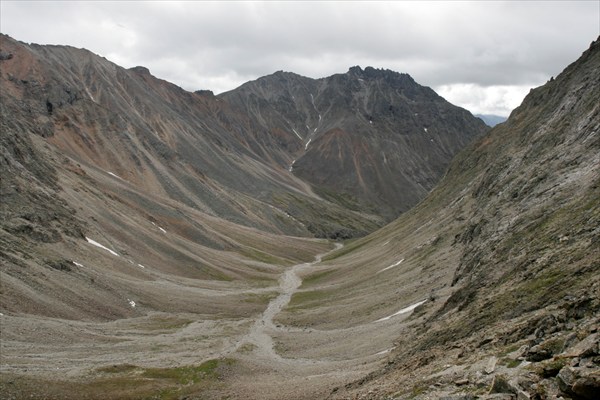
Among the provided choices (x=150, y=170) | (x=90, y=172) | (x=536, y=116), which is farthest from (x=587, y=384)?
(x=150, y=170)

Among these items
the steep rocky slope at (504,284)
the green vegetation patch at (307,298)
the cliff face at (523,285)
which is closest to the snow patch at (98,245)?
the green vegetation patch at (307,298)

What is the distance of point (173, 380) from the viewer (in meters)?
50.4

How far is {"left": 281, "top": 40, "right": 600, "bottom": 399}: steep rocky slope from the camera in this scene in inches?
771

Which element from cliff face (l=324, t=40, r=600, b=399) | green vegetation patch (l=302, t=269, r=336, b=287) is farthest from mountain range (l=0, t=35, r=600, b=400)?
green vegetation patch (l=302, t=269, r=336, b=287)

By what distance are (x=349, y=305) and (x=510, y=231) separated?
34.0 meters

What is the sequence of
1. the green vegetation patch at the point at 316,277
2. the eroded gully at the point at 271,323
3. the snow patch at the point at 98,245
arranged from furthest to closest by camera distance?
the green vegetation patch at the point at 316,277, the snow patch at the point at 98,245, the eroded gully at the point at 271,323

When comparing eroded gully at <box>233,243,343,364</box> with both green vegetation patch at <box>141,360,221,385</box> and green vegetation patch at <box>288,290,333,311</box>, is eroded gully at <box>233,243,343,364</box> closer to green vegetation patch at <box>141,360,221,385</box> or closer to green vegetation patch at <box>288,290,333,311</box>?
green vegetation patch at <box>288,290,333,311</box>

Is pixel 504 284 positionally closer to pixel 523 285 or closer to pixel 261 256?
pixel 523 285

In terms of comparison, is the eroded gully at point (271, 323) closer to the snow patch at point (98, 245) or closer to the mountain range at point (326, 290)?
the mountain range at point (326, 290)

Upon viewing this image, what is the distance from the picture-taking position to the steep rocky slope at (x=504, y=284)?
64.3ft

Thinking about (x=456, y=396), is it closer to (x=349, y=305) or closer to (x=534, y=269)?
(x=534, y=269)

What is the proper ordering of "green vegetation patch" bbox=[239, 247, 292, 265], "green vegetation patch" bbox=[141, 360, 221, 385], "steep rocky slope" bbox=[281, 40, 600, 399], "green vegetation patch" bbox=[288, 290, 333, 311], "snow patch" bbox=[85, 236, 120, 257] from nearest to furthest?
1. "steep rocky slope" bbox=[281, 40, 600, 399]
2. "green vegetation patch" bbox=[141, 360, 221, 385]
3. "green vegetation patch" bbox=[288, 290, 333, 311]
4. "snow patch" bbox=[85, 236, 120, 257]
5. "green vegetation patch" bbox=[239, 247, 292, 265]

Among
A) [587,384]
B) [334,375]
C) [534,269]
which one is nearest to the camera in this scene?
[587,384]

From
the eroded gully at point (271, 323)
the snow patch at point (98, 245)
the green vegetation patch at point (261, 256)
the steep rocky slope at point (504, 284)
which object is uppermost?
the snow patch at point (98, 245)
